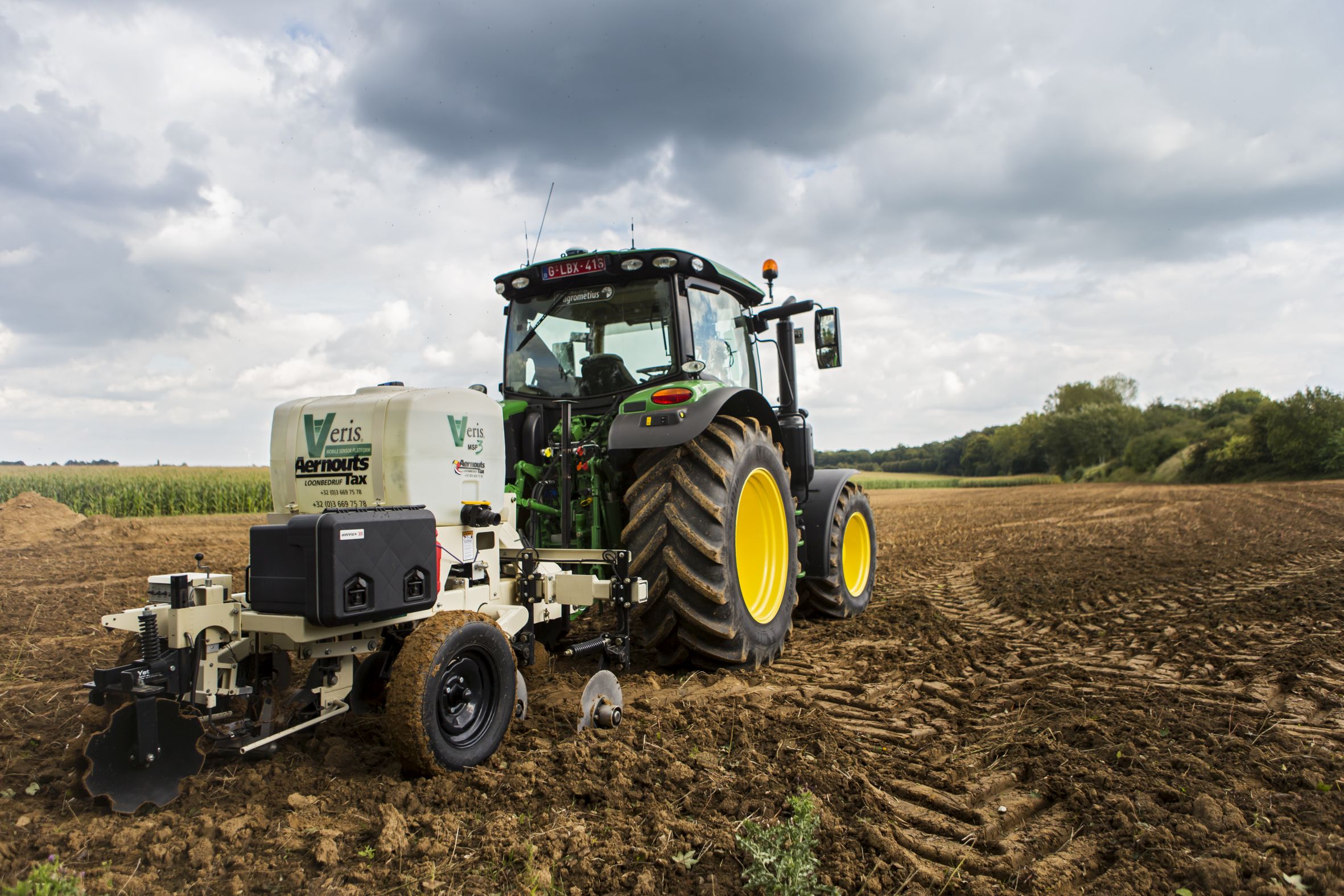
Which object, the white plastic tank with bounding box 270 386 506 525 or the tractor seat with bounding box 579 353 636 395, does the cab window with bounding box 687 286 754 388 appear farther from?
the white plastic tank with bounding box 270 386 506 525

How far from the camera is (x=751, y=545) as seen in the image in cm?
487

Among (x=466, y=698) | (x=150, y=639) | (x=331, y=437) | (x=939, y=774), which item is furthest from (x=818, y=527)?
(x=150, y=639)

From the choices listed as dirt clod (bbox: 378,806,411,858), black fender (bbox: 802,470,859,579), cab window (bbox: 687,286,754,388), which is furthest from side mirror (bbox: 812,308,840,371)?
dirt clod (bbox: 378,806,411,858)

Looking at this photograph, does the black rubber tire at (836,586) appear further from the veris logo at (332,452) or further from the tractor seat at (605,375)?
the veris logo at (332,452)

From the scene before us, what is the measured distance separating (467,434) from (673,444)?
1036mm

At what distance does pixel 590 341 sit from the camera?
5152 mm

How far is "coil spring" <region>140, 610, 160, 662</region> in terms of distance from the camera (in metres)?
2.63

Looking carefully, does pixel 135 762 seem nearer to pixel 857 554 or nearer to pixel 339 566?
pixel 339 566

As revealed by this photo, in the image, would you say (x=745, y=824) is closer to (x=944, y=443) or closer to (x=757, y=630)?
(x=757, y=630)

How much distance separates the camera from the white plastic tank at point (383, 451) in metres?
3.25

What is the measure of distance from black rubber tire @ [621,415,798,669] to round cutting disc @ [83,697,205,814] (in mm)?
2016

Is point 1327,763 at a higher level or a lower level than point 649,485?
lower

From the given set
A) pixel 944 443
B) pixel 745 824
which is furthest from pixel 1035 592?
pixel 944 443

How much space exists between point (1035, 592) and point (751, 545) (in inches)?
153
